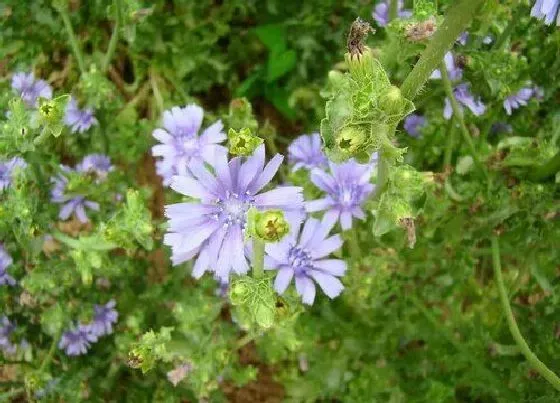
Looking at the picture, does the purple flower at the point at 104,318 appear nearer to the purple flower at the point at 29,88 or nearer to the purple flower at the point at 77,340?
the purple flower at the point at 77,340

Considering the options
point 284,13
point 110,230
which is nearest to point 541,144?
point 110,230

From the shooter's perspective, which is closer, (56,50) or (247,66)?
(56,50)

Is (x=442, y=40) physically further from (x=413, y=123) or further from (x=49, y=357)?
(x=49, y=357)

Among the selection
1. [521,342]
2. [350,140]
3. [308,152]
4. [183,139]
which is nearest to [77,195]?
[183,139]

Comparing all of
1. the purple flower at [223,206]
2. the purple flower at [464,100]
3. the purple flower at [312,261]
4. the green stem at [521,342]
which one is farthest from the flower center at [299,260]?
the purple flower at [464,100]

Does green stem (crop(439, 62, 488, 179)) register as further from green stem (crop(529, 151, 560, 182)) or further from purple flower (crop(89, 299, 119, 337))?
purple flower (crop(89, 299, 119, 337))

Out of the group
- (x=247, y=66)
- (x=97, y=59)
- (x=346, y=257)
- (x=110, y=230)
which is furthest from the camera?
(x=247, y=66)

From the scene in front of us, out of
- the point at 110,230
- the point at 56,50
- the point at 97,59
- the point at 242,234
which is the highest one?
the point at 56,50

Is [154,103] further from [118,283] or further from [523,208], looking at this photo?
[523,208]
